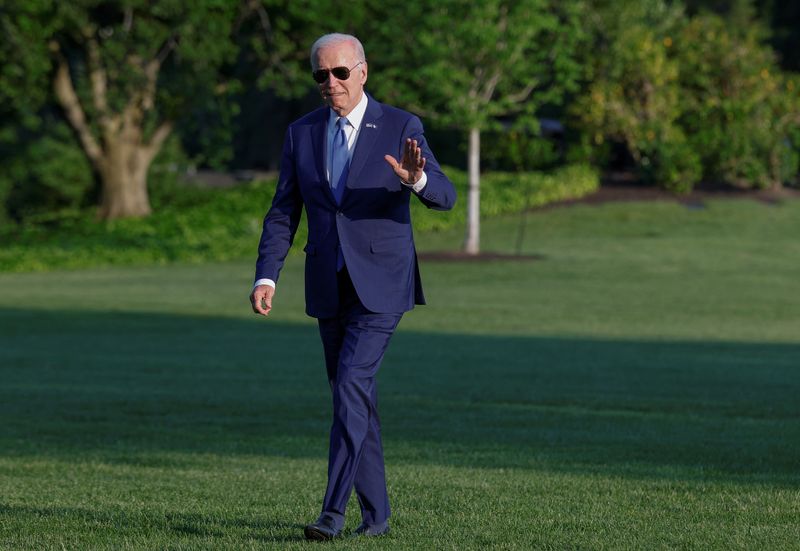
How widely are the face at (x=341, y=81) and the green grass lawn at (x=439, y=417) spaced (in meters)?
1.84

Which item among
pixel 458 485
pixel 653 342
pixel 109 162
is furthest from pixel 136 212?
pixel 458 485

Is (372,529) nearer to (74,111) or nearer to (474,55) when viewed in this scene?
(474,55)

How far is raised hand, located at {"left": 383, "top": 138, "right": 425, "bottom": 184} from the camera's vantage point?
5.95m

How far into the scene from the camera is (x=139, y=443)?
1060 cm

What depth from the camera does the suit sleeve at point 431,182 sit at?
6094mm

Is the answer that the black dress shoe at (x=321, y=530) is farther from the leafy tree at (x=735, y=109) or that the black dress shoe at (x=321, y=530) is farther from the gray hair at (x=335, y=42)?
the leafy tree at (x=735, y=109)

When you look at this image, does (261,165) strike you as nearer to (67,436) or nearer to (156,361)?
(156,361)

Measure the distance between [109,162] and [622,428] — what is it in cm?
3461

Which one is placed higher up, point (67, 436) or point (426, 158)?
point (426, 158)

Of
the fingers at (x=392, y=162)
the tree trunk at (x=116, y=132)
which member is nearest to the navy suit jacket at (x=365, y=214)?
the fingers at (x=392, y=162)

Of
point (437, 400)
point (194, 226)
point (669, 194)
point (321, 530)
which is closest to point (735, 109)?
point (669, 194)

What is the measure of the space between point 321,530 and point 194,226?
36.5m

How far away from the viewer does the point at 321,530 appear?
604 centimetres

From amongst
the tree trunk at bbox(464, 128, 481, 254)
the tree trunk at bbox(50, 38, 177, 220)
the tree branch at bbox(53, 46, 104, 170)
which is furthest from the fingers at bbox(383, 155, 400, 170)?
the tree branch at bbox(53, 46, 104, 170)
